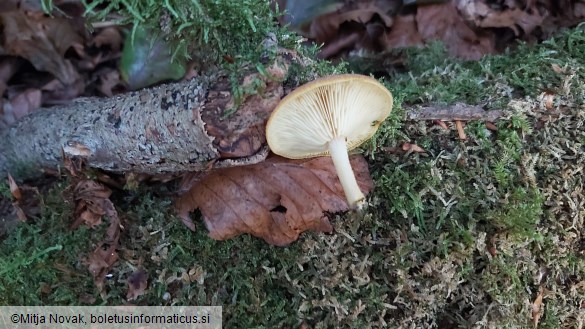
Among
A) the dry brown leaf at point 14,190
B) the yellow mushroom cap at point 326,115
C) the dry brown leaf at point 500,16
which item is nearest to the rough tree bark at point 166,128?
the yellow mushroom cap at point 326,115

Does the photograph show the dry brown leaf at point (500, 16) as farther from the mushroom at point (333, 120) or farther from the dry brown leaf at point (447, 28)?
the mushroom at point (333, 120)

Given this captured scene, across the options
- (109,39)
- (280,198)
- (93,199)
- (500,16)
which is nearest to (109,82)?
(109,39)

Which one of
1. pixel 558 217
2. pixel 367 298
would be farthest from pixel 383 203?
pixel 558 217

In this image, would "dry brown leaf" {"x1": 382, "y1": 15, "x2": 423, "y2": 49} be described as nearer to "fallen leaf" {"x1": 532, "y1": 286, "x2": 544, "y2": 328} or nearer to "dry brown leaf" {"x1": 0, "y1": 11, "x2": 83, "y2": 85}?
"fallen leaf" {"x1": 532, "y1": 286, "x2": 544, "y2": 328}

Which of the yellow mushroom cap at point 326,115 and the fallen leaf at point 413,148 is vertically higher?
the yellow mushroom cap at point 326,115

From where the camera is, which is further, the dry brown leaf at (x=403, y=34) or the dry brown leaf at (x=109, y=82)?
the dry brown leaf at (x=109, y=82)

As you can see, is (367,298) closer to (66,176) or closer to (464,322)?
(464,322)

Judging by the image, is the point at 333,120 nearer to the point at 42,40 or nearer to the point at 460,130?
the point at 460,130
